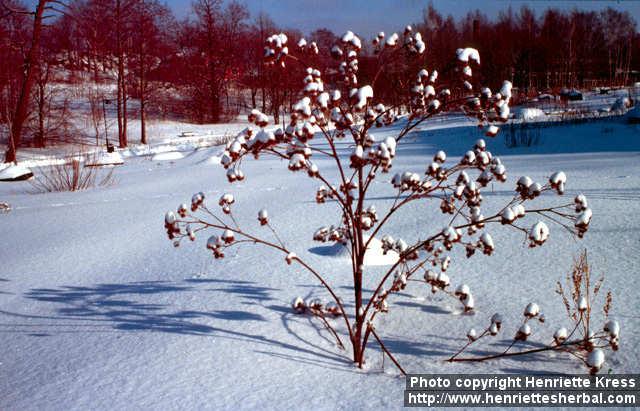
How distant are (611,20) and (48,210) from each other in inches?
1882

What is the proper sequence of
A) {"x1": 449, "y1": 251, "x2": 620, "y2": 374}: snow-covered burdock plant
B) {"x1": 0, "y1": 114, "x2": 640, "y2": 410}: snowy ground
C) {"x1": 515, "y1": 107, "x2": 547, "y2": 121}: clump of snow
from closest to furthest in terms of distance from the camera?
{"x1": 449, "y1": 251, "x2": 620, "y2": 374}: snow-covered burdock plant → {"x1": 0, "y1": 114, "x2": 640, "y2": 410}: snowy ground → {"x1": 515, "y1": 107, "x2": 547, "y2": 121}: clump of snow

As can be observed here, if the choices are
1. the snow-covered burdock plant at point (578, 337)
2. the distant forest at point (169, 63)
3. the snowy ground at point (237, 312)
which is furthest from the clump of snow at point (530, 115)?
the snow-covered burdock plant at point (578, 337)

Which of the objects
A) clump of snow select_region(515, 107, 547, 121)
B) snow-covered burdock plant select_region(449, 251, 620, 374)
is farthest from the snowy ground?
clump of snow select_region(515, 107, 547, 121)

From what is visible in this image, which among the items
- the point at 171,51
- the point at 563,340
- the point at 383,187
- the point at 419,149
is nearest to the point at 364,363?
the point at 563,340

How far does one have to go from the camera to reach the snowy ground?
169cm

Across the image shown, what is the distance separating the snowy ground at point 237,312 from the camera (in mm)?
1693

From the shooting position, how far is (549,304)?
86.3 inches

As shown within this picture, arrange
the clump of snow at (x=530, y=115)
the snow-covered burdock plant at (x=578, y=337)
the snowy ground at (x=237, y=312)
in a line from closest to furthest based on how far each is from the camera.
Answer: the snow-covered burdock plant at (x=578, y=337)
the snowy ground at (x=237, y=312)
the clump of snow at (x=530, y=115)

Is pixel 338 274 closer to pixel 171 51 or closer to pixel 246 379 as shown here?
pixel 246 379

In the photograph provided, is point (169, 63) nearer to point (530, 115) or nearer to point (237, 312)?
point (530, 115)

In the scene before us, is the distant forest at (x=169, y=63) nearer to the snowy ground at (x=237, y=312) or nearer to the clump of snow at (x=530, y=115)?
the clump of snow at (x=530, y=115)

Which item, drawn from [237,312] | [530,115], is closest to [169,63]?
[530,115]

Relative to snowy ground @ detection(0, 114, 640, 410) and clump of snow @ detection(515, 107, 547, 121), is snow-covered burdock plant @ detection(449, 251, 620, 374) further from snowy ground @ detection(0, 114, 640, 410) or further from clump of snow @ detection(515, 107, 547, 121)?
clump of snow @ detection(515, 107, 547, 121)

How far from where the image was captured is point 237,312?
2305 millimetres
